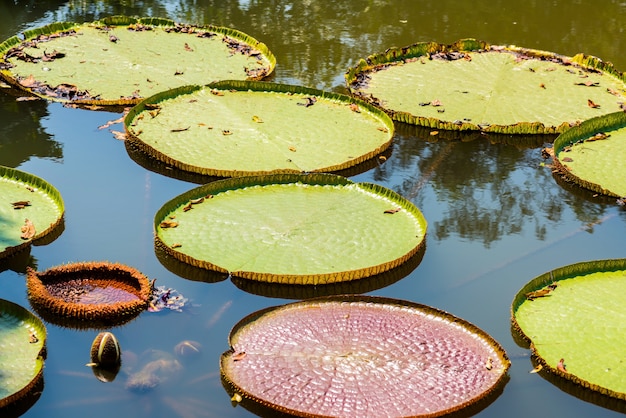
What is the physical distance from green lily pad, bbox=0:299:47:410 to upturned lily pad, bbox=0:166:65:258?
1.79 ft

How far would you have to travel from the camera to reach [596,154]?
17.3 ft

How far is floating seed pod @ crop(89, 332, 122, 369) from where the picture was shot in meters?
3.32

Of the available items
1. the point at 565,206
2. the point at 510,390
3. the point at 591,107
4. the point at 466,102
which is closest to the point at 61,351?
the point at 510,390

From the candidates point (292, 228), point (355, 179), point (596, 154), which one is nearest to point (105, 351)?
point (292, 228)

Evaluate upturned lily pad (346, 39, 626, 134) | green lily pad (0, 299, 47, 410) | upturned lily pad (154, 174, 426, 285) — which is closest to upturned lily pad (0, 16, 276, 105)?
upturned lily pad (346, 39, 626, 134)

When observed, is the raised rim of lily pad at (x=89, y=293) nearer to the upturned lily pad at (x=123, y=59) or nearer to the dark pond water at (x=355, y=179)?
the dark pond water at (x=355, y=179)

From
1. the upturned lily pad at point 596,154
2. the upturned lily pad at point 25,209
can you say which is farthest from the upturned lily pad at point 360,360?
the upturned lily pad at point 596,154

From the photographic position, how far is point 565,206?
4.91 m

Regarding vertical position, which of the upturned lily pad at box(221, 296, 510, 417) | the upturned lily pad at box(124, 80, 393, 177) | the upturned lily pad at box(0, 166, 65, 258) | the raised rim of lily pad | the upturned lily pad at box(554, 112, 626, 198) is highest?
the upturned lily pad at box(554, 112, 626, 198)

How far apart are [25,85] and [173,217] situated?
2.16 metres

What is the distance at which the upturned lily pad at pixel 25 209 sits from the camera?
4.05 metres

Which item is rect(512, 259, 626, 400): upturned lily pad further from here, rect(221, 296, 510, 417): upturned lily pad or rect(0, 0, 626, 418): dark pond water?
rect(221, 296, 510, 417): upturned lily pad

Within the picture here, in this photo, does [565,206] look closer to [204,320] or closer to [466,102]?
Answer: [466,102]

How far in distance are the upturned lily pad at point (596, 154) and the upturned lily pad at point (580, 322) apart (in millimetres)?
1049
